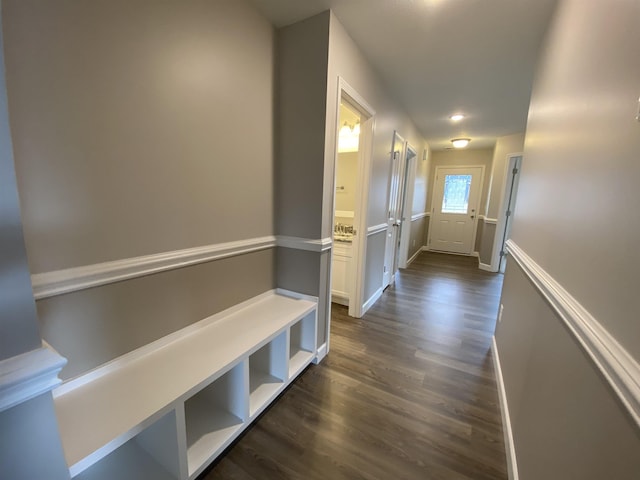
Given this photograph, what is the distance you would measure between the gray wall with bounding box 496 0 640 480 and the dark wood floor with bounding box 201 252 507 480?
0.96ft

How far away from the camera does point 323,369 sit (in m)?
1.99

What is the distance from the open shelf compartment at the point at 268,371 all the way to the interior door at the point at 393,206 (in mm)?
2239

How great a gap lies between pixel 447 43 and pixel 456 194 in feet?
16.1

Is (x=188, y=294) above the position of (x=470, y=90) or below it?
below

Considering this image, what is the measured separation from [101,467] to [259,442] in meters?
0.69

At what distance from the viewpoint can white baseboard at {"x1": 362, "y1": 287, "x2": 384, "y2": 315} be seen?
2.93 meters

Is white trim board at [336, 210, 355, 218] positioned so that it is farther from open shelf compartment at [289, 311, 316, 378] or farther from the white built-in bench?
the white built-in bench

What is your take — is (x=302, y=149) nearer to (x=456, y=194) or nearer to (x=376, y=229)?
(x=376, y=229)

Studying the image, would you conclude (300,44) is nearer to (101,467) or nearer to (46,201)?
(46,201)

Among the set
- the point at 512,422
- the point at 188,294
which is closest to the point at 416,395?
the point at 512,422

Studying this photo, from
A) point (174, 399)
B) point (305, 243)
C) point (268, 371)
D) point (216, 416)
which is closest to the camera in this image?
point (174, 399)

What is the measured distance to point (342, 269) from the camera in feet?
9.82

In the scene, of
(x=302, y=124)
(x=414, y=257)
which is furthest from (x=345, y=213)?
(x=414, y=257)

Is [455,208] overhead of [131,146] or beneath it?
beneath
